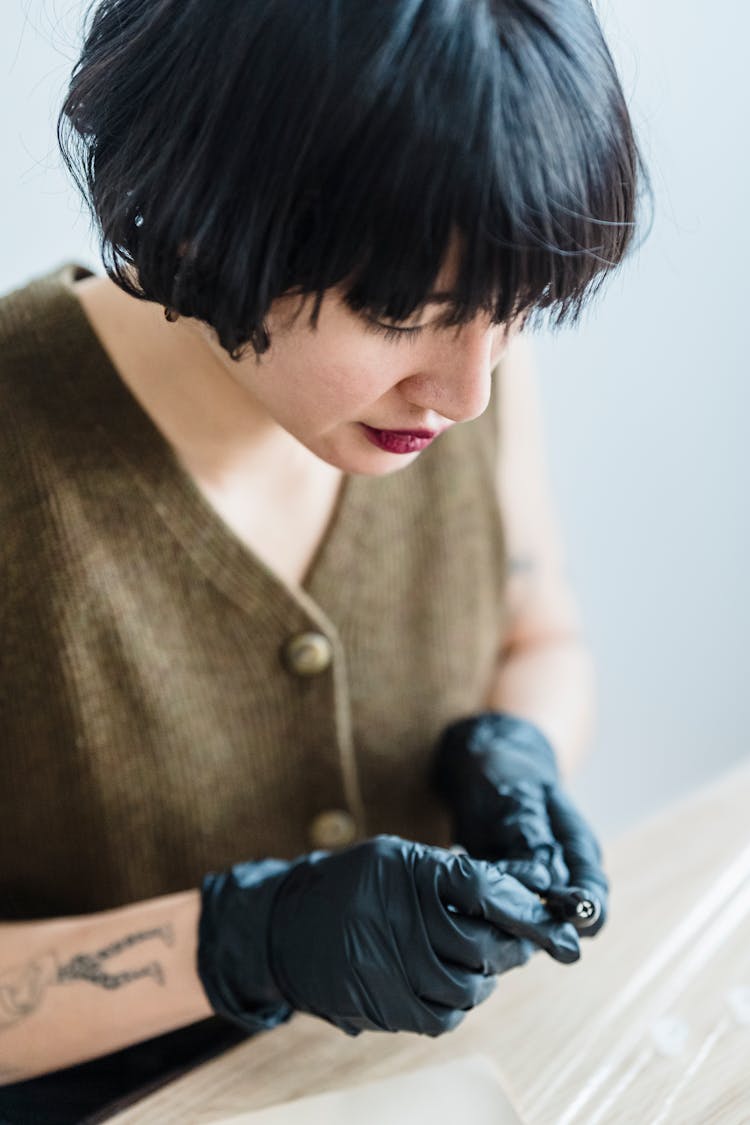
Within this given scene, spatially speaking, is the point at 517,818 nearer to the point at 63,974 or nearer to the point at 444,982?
the point at 444,982

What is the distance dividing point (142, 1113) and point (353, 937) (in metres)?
0.16

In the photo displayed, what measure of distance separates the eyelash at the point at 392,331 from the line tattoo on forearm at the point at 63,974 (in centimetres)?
42

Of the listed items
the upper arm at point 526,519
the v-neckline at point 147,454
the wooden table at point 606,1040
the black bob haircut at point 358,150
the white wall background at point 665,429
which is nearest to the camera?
the black bob haircut at point 358,150

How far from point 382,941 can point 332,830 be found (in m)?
0.22

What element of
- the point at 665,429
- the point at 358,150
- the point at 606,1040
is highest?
the point at 358,150

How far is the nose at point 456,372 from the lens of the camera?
0.61 m

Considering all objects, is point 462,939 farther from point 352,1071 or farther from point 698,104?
point 698,104

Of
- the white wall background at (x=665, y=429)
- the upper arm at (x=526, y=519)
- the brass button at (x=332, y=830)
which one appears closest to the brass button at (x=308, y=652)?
the brass button at (x=332, y=830)

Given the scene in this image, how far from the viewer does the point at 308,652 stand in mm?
848

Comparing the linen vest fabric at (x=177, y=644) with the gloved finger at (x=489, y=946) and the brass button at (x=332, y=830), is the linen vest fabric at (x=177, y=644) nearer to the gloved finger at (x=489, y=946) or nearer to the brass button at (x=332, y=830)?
the brass button at (x=332, y=830)

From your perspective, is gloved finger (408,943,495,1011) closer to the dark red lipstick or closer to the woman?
the woman

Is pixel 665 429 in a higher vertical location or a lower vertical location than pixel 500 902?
lower

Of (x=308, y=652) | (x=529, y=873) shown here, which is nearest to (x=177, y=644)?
(x=308, y=652)

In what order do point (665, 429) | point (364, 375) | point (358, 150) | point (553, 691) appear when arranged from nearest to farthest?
point (358, 150) → point (364, 375) → point (553, 691) → point (665, 429)
